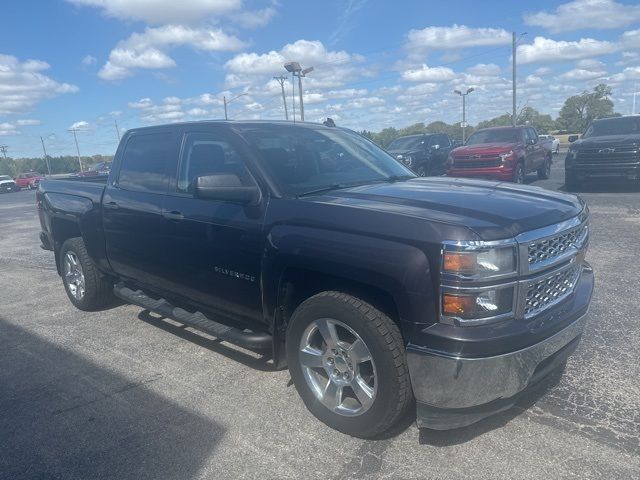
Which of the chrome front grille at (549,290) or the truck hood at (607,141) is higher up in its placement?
the truck hood at (607,141)

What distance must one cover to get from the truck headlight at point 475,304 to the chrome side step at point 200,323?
1.44 metres

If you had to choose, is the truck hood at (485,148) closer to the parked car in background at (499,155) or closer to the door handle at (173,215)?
the parked car in background at (499,155)

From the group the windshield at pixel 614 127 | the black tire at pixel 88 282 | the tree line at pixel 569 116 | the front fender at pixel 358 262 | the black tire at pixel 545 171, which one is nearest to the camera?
the front fender at pixel 358 262

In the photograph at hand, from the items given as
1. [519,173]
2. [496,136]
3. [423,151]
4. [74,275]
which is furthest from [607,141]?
[74,275]

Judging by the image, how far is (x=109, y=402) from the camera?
3641 mm

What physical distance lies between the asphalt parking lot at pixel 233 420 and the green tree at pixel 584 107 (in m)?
85.1

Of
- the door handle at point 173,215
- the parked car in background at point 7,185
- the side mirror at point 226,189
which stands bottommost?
the parked car in background at point 7,185

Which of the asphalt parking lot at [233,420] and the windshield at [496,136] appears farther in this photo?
the windshield at [496,136]

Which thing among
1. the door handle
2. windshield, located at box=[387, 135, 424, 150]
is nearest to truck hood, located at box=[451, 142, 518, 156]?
windshield, located at box=[387, 135, 424, 150]

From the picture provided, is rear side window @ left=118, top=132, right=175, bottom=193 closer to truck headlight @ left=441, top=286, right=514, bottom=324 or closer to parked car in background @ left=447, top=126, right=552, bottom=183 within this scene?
truck headlight @ left=441, top=286, right=514, bottom=324

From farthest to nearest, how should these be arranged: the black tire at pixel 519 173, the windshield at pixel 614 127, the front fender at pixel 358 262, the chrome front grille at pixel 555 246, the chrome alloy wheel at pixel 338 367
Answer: the black tire at pixel 519 173 < the windshield at pixel 614 127 < the chrome alloy wheel at pixel 338 367 < the chrome front grille at pixel 555 246 < the front fender at pixel 358 262

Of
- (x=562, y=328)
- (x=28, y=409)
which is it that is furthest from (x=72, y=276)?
(x=562, y=328)

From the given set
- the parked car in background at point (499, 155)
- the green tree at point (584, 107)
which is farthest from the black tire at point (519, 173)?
the green tree at point (584, 107)

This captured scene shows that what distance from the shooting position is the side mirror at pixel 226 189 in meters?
3.32
